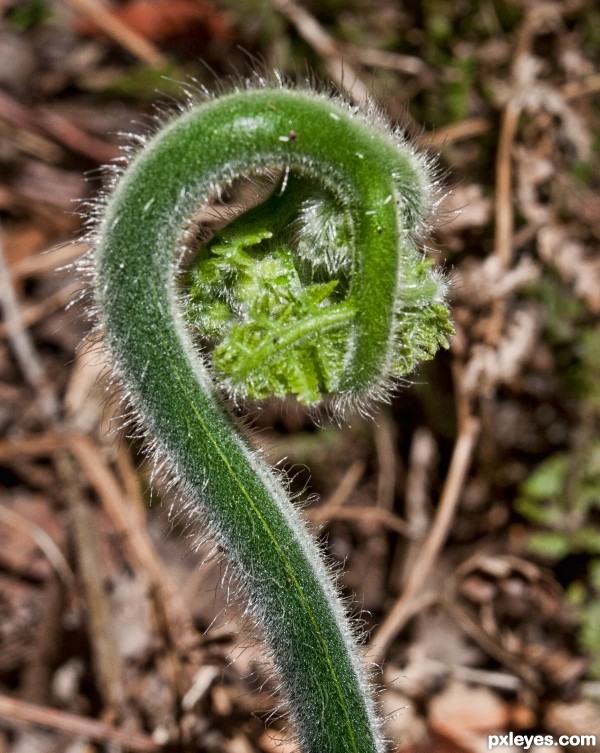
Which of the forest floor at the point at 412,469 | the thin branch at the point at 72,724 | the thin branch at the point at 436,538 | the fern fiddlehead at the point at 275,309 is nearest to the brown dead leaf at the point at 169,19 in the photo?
the forest floor at the point at 412,469

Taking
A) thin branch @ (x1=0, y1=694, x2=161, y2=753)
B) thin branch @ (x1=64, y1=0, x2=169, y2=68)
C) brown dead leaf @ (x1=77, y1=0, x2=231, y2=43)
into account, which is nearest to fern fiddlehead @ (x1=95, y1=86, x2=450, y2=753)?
thin branch @ (x1=0, y1=694, x2=161, y2=753)

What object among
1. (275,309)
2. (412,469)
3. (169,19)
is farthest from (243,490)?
(169,19)

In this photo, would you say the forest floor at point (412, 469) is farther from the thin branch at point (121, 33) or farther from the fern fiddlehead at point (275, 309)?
the fern fiddlehead at point (275, 309)

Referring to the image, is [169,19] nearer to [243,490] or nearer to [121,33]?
[121,33]

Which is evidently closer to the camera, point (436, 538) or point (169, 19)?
point (436, 538)

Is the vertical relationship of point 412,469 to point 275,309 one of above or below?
below

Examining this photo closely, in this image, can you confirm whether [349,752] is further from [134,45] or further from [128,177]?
[134,45]
